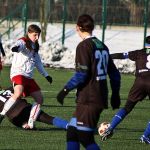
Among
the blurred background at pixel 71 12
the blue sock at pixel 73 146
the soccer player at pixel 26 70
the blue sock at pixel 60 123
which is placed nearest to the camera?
the blue sock at pixel 73 146

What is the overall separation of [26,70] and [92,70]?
4193 millimetres

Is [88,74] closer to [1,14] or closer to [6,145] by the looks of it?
[6,145]

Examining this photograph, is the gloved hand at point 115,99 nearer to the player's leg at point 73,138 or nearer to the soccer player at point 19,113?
the player's leg at point 73,138

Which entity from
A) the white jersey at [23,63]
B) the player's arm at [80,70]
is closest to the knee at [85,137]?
the player's arm at [80,70]

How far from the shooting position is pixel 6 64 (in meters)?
29.1

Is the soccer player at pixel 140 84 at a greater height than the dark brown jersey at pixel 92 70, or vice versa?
the dark brown jersey at pixel 92 70

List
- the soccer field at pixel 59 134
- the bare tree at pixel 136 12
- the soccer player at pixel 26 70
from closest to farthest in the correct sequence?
the soccer field at pixel 59 134, the soccer player at pixel 26 70, the bare tree at pixel 136 12

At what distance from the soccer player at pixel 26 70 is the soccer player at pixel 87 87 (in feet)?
12.4

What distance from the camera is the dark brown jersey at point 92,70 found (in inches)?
328

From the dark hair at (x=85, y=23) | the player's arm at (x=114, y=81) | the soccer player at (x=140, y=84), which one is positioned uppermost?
the dark hair at (x=85, y=23)

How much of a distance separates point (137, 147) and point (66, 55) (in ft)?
61.6

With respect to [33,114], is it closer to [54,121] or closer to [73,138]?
[54,121]

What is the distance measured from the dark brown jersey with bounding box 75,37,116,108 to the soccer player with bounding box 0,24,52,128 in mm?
3797

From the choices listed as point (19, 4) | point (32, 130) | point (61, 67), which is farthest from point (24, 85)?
point (19, 4)
